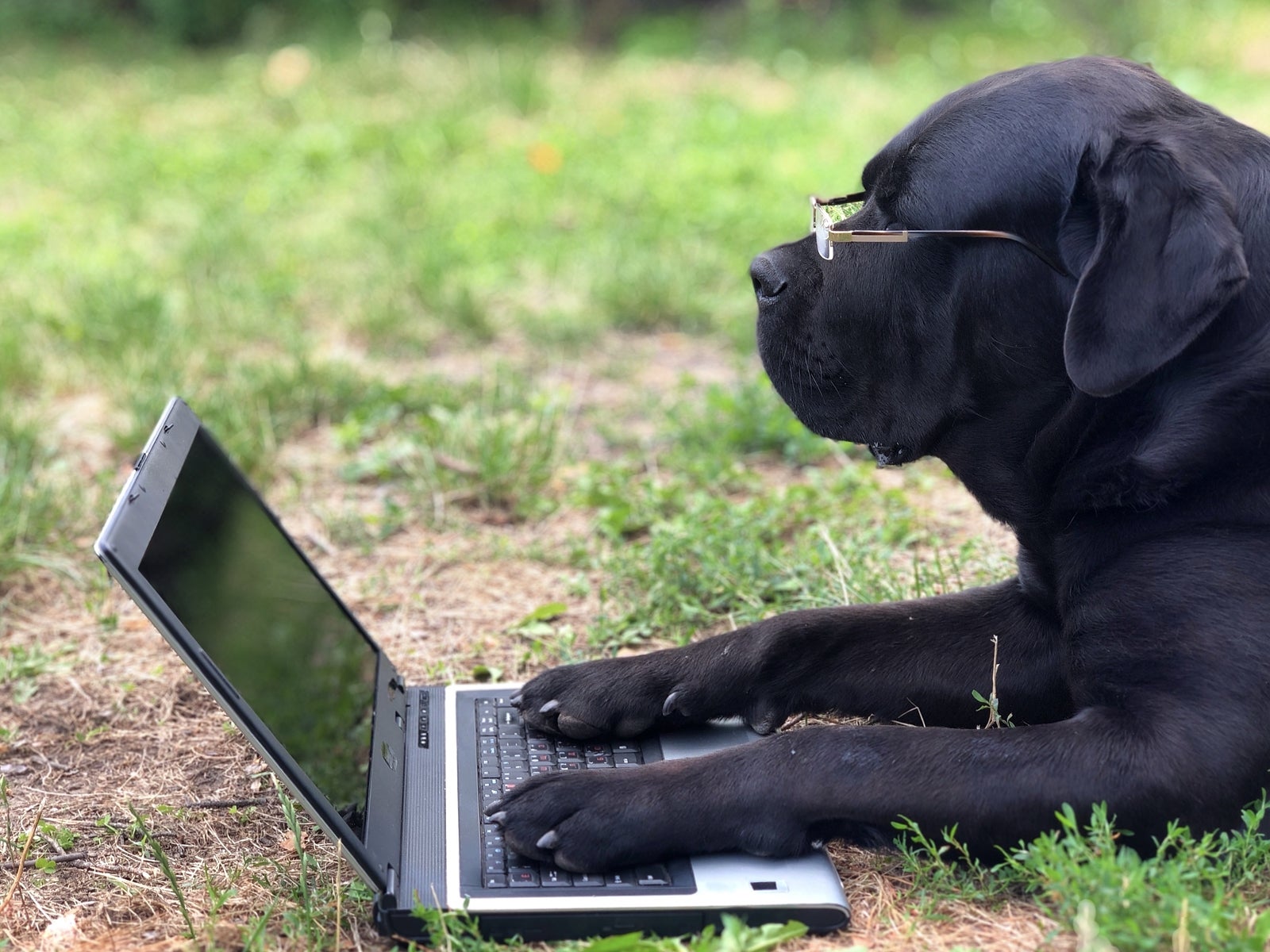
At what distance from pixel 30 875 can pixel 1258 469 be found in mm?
2091

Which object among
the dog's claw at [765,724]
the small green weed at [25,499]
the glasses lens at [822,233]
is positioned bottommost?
the small green weed at [25,499]

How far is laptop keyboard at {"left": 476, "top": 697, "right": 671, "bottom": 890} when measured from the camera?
199 centimetres

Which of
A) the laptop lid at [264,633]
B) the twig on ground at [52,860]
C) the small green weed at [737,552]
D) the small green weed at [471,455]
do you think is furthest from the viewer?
the small green weed at [471,455]

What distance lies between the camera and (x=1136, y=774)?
76.1 inches

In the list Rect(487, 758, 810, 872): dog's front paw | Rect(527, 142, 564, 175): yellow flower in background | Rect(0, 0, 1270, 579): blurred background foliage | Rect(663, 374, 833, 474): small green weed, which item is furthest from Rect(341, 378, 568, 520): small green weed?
Rect(527, 142, 564, 175): yellow flower in background

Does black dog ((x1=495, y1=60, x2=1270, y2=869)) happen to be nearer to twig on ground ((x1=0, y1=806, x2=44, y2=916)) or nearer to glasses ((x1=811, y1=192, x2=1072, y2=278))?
glasses ((x1=811, y1=192, x2=1072, y2=278))

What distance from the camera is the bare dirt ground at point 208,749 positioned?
204 cm

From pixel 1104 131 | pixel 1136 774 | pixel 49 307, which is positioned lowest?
pixel 49 307

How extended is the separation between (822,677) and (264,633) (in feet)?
3.34

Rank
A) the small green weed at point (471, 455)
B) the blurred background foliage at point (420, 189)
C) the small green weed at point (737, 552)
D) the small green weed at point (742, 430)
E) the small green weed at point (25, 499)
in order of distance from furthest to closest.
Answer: the blurred background foliage at point (420, 189) < the small green weed at point (742, 430) < the small green weed at point (471, 455) < the small green weed at point (25, 499) < the small green weed at point (737, 552)

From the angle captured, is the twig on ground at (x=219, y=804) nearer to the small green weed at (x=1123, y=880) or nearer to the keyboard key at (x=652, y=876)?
the keyboard key at (x=652, y=876)

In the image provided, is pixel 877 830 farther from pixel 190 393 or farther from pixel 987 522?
pixel 190 393

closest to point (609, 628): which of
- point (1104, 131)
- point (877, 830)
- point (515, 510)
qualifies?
point (515, 510)

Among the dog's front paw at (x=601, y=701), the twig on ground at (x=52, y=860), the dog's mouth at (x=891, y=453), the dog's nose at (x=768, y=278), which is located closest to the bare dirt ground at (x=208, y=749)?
the twig on ground at (x=52, y=860)
